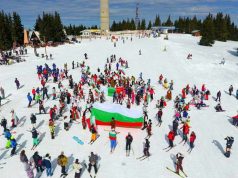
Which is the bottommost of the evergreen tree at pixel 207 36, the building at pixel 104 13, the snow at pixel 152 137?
the snow at pixel 152 137

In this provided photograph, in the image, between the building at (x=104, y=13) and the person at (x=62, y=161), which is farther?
the building at (x=104, y=13)

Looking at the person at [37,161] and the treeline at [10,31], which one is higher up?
the treeline at [10,31]

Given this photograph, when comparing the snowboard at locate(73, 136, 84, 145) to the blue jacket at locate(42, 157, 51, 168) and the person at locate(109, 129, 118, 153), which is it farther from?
the blue jacket at locate(42, 157, 51, 168)

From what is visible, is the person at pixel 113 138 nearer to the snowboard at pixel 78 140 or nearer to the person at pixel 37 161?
the snowboard at pixel 78 140

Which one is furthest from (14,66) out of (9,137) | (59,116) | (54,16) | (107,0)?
(107,0)

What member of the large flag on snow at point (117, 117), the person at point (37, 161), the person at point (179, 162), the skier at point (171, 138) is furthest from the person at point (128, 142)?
the person at point (37, 161)

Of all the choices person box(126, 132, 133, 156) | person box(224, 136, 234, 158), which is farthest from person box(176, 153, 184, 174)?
person box(224, 136, 234, 158)

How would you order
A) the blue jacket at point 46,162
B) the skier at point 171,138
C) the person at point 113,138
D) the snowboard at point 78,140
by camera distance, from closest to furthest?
the blue jacket at point 46,162 → the person at point 113,138 → the skier at point 171,138 → the snowboard at point 78,140

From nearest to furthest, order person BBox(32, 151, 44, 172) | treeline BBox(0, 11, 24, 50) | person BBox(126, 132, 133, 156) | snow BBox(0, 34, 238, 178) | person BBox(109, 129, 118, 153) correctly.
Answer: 1. person BBox(32, 151, 44, 172)
2. snow BBox(0, 34, 238, 178)
3. person BBox(126, 132, 133, 156)
4. person BBox(109, 129, 118, 153)
5. treeline BBox(0, 11, 24, 50)

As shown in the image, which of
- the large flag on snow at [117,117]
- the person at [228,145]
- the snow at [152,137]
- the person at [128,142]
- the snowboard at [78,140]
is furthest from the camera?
the large flag on snow at [117,117]
